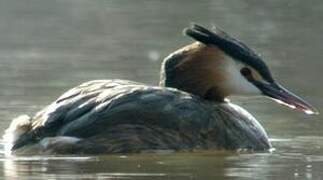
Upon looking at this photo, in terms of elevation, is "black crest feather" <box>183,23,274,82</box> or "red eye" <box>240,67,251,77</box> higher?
"black crest feather" <box>183,23,274,82</box>

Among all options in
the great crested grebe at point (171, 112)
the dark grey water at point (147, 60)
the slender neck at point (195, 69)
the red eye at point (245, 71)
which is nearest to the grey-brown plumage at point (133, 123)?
the great crested grebe at point (171, 112)

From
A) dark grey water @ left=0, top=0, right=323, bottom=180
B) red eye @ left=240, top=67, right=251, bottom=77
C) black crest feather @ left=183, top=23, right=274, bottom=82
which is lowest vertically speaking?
dark grey water @ left=0, top=0, right=323, bottom=180

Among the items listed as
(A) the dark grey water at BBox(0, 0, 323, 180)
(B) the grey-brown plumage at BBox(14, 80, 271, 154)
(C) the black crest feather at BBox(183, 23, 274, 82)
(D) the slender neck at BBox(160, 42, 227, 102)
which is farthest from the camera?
(D) the slender neck at BBox(160, 42, 227, 102)

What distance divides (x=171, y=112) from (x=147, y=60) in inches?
250

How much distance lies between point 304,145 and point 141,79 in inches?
177

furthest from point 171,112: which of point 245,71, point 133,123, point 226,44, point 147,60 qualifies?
point 147,60

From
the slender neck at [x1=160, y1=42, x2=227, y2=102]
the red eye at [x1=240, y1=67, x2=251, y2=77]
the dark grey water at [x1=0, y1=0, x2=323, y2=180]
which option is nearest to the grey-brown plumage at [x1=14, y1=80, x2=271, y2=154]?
the dark grey water at [x1=0, y1=0, x2=323, y2=180]

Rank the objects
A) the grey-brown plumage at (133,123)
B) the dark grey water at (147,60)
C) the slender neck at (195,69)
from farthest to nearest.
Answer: the slender neck at (195,69) → the grey-brown plumage at (133,123) → the dark grey water at (147,60)

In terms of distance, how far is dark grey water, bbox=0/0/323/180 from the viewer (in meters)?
12.3

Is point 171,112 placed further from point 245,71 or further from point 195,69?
point 245,71

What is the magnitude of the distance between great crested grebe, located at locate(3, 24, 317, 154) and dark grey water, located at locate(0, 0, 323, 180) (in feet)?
0.54

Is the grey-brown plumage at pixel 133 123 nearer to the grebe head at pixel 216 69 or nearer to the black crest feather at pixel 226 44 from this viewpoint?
the grebe head at pixel 216 69

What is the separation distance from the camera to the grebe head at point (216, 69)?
13852 mm

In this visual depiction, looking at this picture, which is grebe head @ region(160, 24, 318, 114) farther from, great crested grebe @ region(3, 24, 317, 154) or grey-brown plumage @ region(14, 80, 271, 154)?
grey-brown plumage @ region(14, 80, 271, 154)
